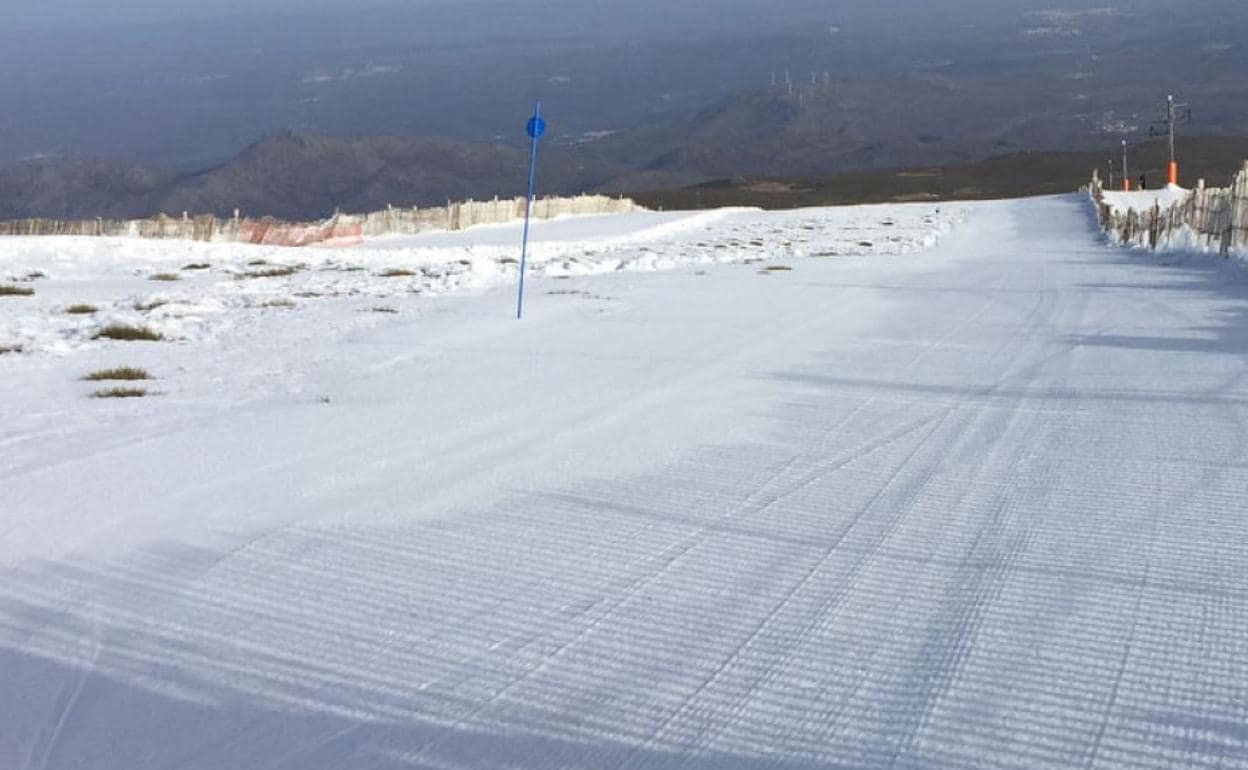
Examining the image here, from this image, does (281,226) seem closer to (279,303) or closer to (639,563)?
(279,303)

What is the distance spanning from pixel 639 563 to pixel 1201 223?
2036 cm

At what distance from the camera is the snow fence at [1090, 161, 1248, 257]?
21.5 meters

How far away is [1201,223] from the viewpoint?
24.3 metres

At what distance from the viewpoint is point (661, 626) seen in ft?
17.5

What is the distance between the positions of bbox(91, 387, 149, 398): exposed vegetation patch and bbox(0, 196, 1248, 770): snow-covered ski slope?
0.45 feet

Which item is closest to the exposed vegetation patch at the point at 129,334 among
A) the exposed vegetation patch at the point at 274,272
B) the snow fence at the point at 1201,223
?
the exposed vegetation patch at the point at 274,272

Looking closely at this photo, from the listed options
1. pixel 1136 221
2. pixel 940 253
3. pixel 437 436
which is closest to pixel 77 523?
pixel 437 436

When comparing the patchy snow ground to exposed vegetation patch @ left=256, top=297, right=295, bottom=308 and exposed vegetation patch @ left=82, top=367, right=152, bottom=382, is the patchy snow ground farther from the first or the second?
exposed vegetation patch @ left=82, top=367, right=152, bottom=382

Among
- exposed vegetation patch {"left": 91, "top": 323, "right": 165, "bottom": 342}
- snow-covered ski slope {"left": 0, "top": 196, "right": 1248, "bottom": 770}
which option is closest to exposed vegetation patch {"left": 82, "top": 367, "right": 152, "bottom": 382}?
snow-covered ski slope {"left": 0, "top": 196, "right": 1248, "bottom": 770}

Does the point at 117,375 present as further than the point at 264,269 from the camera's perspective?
No

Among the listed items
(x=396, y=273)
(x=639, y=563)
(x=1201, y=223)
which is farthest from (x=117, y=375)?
(x=1201, y=223)

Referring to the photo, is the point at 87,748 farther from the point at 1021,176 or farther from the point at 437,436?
the point at 1021,176

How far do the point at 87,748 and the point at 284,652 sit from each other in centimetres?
82

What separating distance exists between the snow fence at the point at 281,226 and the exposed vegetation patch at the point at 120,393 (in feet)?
89.0
